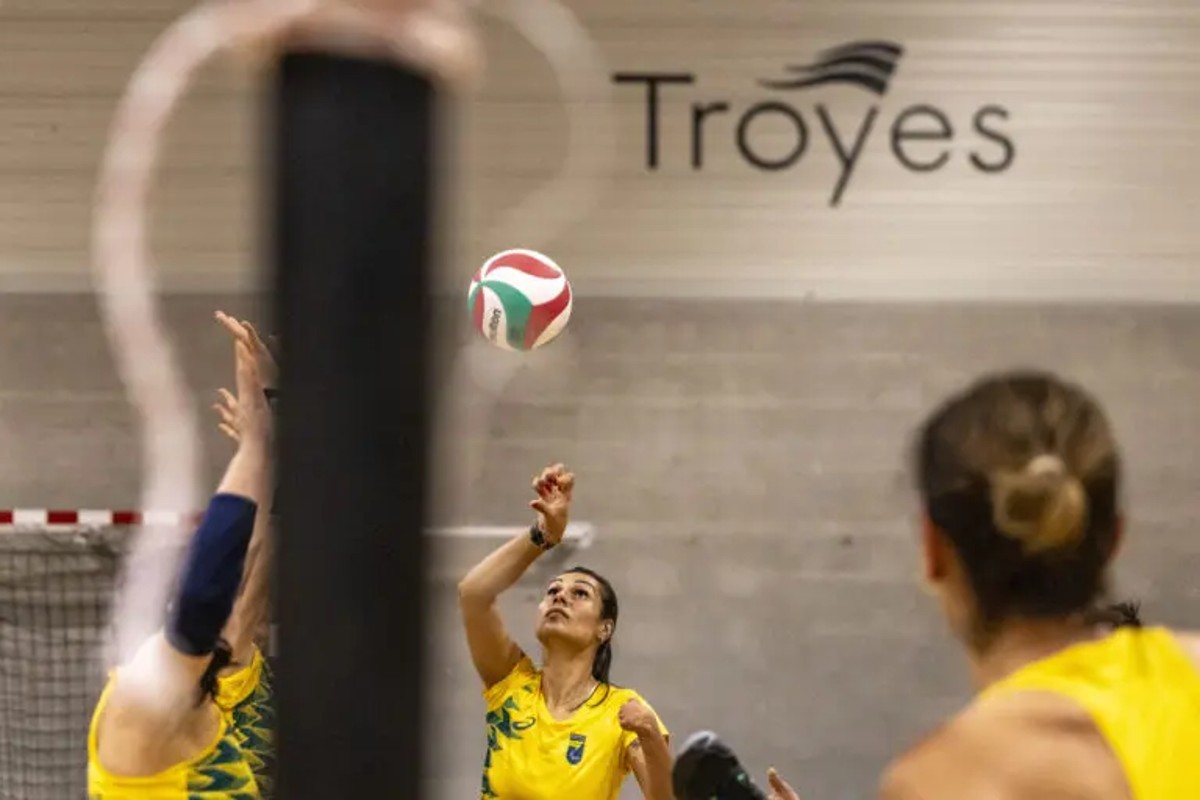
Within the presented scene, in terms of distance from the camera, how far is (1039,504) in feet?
3.96

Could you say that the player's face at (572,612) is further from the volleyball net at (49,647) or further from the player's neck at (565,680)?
the volleyball net at (49,647)

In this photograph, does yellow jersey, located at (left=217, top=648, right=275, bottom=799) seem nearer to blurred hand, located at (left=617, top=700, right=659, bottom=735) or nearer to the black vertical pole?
blurred hand, located at (left=617, top=700, right=659, bottom=735)

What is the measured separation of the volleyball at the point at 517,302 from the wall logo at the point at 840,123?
2059 millimetres

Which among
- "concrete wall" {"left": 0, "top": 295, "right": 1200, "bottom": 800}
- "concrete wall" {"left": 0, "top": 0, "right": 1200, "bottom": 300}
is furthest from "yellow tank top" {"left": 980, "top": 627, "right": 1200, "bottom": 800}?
"concrete wall" {"left": 0, "top": 0, "right": 1200, "bottom": 300}

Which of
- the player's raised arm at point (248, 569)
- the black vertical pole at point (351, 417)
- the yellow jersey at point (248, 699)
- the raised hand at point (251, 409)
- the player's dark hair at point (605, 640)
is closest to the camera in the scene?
the black vertical pole at point (351, 417)

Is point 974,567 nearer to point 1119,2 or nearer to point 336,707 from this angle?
point 336,707

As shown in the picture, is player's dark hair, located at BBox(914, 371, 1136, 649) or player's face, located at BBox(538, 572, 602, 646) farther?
player's face, located at BBox(538, 572, 602, 646)

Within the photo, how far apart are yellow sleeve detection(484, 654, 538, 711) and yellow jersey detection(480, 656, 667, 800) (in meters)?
0.01

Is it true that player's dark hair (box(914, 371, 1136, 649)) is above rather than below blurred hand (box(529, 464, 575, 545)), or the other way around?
above

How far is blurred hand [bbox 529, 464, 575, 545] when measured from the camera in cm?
335

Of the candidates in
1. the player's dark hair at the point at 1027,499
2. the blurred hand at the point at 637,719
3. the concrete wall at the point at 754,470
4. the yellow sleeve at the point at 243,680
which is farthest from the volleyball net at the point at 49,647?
the player's dark hair at the point at 1027,499

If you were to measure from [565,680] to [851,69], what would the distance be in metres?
3.33

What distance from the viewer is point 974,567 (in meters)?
1.24

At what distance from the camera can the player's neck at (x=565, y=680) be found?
11.3 feet
